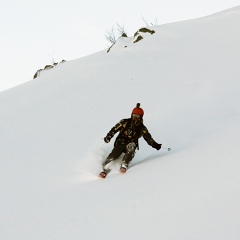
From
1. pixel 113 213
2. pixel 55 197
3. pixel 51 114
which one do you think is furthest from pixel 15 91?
pixel 113 213

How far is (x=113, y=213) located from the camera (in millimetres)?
3783

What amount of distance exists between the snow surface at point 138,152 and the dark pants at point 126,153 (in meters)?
0.19

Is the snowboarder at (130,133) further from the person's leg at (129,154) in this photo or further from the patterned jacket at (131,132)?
the person's leg at (129,154)

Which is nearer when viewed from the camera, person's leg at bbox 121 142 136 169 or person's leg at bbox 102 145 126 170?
person's leg at bbox 121 142 136 169

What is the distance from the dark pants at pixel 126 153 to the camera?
5.90 m

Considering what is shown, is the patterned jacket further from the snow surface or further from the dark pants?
the snow surface

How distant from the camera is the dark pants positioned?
590cm

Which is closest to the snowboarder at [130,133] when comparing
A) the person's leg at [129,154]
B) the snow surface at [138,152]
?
the person's leg at [129,154]

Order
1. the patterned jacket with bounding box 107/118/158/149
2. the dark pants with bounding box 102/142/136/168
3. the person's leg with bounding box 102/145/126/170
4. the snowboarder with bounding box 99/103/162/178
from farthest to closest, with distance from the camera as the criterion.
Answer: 1. the patterned jacket with bounding box 107/118/158/149
2. the snowboarder with bounding box 99/103/162/178
3. the person's leg with bounding box 102/145/126/170
4. the dark pants with bounding box 102/142/136/168

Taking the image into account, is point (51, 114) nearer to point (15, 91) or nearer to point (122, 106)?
point (122, 106)

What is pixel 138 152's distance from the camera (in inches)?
276

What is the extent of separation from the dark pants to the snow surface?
0.19 metres

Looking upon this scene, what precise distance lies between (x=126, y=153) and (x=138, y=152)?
1089mm

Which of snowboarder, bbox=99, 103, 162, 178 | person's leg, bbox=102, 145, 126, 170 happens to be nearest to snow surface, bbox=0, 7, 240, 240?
person's leg, bbox=102, 145, 126, 170
